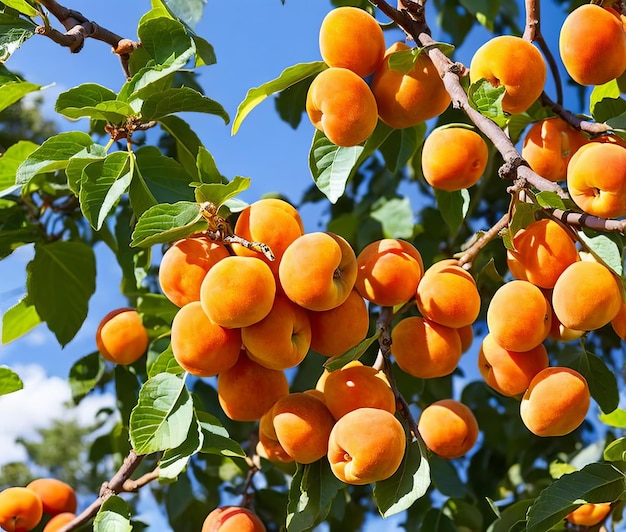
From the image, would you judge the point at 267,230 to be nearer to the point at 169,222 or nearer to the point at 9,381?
the point at 169,222

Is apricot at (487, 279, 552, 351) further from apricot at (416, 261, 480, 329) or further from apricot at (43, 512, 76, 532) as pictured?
apricot at (43, 512, 76, 532)

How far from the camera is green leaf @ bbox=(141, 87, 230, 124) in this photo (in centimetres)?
129

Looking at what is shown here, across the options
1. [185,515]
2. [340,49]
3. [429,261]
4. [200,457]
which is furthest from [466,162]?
[185,515]

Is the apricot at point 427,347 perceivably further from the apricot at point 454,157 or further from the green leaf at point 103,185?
the green leaf at point 103,185

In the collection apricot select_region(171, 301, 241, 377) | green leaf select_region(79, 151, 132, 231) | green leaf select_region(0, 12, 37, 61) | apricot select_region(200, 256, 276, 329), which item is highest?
green leaf select_region(0, 12, 37, 61)

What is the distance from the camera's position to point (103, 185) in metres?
1.24

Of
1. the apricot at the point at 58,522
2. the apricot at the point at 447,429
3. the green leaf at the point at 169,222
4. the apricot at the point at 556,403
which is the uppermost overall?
the green leaf at the point at 169,222

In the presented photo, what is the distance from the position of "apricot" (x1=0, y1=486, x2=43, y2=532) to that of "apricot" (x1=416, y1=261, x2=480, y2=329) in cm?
96

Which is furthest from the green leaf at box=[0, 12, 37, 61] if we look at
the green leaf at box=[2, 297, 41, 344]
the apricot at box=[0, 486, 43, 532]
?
the apricot at box=[0, 486, 43, 532]

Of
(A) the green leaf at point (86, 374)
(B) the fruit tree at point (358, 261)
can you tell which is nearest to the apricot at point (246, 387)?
(B) the fruit tree at point (358, 261)

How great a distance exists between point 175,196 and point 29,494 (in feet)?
2.43

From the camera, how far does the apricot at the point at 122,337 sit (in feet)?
5.89

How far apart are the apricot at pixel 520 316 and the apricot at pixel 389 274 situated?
0.14m

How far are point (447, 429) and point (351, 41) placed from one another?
67cm
